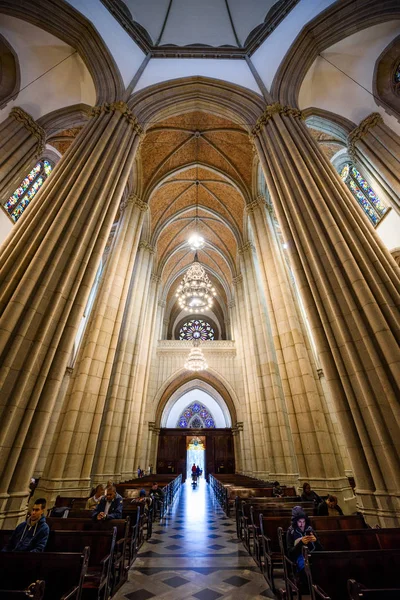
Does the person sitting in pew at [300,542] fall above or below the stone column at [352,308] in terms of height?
below

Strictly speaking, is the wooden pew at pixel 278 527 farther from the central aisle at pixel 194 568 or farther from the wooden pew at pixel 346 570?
the wooden pew at pixel 346 570

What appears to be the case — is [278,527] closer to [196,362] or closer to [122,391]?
[122,391]

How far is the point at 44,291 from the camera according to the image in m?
4.84

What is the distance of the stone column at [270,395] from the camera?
30.8 feet

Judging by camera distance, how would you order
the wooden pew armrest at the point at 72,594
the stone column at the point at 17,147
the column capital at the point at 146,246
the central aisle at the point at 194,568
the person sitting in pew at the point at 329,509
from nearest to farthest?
the wooden pew armrest at the point at 72,594 < the central aisle at the point at 194,568 < the person sitting in pew at the point at 329,509 < the stone column at the point at 17,147 < the column capital at the point at 146,246

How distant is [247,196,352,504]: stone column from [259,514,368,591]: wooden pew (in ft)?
9.87

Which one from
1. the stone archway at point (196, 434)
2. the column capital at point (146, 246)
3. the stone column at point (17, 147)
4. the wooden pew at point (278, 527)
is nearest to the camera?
the wooden pew at point (278, 527)

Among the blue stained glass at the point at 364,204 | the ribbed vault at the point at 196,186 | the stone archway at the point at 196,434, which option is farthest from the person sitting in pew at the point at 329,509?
the stone archway at the point at 196,434

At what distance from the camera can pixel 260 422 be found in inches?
491

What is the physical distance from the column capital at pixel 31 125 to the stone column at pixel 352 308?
25.9ft

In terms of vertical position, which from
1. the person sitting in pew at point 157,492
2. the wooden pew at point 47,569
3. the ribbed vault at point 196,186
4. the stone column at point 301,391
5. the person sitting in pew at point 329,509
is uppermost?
the ribbed vault at point 196,186

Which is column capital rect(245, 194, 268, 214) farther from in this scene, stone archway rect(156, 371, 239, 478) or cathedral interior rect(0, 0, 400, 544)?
stone archway rect(156, 371, 239, 478)

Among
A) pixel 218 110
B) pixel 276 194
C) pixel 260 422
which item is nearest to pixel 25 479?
pixel 276 194

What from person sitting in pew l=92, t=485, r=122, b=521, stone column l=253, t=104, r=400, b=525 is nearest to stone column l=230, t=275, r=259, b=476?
stone column l=253, t=104, r=400, b=525
